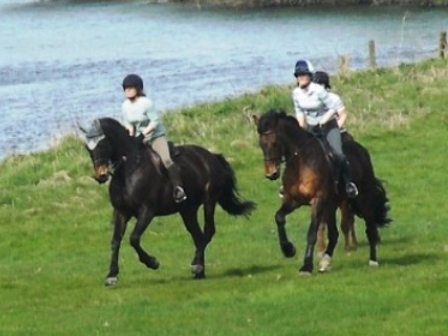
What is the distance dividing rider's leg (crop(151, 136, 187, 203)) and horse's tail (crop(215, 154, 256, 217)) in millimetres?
1378

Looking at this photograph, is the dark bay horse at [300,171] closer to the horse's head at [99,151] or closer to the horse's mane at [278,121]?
the horse's mane at [278,121]

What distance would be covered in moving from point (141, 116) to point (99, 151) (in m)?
0.89

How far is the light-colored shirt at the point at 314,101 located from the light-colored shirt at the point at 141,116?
191 centimetres

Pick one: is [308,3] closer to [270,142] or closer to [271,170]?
[270,142]

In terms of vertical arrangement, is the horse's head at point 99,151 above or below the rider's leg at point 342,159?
above

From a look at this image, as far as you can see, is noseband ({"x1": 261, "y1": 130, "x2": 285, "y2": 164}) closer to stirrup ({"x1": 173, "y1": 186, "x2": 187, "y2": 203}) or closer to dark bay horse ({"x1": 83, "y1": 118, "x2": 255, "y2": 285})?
stirrup ({"x1": 173, "y1": 186, "x2": 187, "y2": 203})

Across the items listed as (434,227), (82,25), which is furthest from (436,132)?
(82,25)

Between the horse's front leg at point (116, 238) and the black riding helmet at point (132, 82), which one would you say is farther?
the horse's front leg at point (116, 238)

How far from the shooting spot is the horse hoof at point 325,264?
16.6 meters

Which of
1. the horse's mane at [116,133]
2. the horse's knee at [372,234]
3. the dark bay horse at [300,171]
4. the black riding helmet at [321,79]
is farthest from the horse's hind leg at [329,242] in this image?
the horse's mane at [116,133]

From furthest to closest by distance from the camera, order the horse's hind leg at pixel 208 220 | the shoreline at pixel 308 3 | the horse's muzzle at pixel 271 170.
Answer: the shoreline at pixel 308 3, the horse's hind leg at pixel 208 220, the horse's muzzle at pixel 271 170

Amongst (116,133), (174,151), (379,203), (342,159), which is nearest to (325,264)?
(342,159)

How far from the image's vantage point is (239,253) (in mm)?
19688

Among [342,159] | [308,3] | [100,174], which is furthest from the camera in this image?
[308,3]
